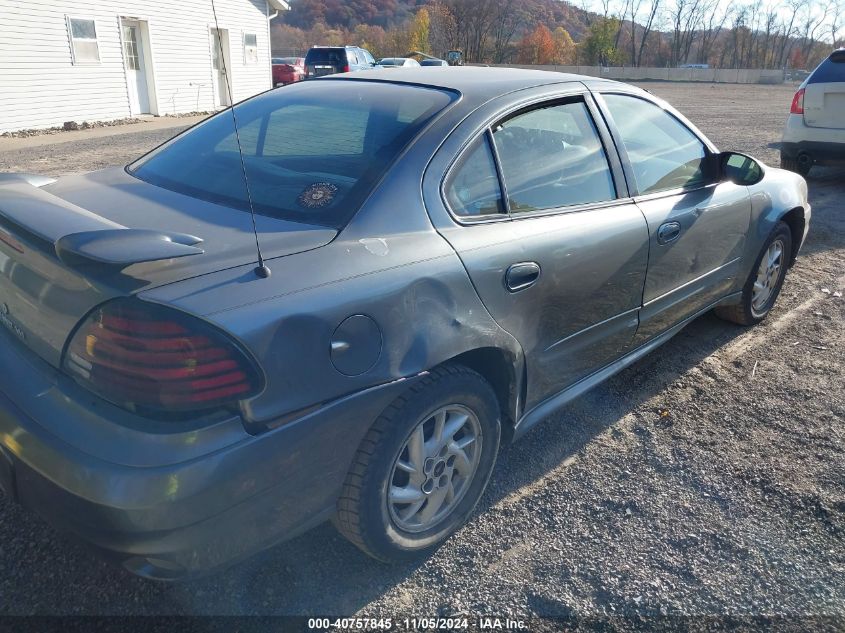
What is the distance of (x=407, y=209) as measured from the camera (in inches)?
88.2

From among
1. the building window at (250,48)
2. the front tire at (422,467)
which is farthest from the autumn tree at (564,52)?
the front tire at (422,467)

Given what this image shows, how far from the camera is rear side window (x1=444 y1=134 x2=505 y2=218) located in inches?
94.4

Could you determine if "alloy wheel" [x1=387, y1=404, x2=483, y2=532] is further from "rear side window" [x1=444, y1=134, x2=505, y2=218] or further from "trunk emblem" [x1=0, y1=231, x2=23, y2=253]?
"trunk emblem" [x1=0, y1=231, x2=23, y2=253]

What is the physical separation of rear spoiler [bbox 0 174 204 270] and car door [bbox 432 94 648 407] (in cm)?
89

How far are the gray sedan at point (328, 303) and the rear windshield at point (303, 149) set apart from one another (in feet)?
0.04

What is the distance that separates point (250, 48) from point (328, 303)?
850 inches

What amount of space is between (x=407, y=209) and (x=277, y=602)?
1.37m

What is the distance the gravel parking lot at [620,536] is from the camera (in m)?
2.25

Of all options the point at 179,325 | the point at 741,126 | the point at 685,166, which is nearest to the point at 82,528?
the point at 179,325

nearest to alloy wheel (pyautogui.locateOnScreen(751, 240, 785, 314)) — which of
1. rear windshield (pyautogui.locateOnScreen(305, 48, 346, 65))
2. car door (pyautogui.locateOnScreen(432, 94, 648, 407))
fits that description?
car door (pyautogui.locateOnScreen(432, 94, 648, 407))

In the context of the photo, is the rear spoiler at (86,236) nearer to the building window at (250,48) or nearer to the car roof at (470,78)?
the car roof at (470,78)

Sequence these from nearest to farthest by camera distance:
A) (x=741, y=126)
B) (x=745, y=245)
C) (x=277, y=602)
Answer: (x=277, y=602) < (x=745, y=245) < (x=741, y=126)

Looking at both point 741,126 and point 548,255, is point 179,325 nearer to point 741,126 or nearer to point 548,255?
point 548,255

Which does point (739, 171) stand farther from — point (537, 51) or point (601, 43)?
point (537, 51)
